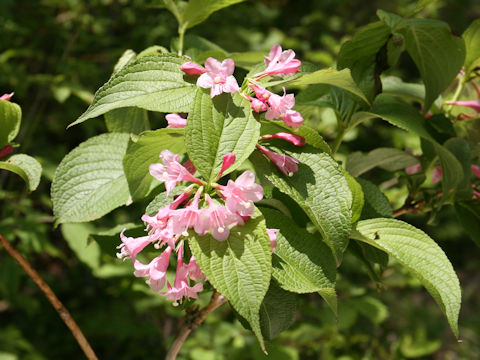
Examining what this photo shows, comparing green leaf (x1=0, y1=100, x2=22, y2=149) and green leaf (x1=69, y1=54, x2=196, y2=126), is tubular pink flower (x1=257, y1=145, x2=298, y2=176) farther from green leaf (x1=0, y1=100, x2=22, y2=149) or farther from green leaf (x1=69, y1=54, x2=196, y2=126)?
green leaf (x1=0, y1=100, x2=22, y2=149)

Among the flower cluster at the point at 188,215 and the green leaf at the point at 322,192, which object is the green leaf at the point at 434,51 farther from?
the flower cluster at the point at 188,215

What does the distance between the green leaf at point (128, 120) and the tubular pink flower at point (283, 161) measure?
10.6 inches

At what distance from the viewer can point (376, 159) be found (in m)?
0.89

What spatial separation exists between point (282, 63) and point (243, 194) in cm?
20

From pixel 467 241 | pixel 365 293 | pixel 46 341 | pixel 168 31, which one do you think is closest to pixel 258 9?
pixel 168 31

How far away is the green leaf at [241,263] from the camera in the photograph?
49 centimetres

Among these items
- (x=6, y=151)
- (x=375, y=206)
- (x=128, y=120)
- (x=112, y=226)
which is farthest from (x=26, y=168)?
(x=112, y=226)

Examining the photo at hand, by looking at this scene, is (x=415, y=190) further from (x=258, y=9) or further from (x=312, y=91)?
(x=258, y=9)

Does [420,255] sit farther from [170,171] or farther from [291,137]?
[170,171]

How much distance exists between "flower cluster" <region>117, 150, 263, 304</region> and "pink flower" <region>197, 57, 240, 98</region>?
0.08 metres

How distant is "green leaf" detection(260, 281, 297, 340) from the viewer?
0.62 m

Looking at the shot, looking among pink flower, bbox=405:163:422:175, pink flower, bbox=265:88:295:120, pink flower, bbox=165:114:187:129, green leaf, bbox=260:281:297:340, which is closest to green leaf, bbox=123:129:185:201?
pink flower, bbox=165:114:187:129

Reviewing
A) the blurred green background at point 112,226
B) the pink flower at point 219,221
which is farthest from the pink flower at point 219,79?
the blurred green background at point 112,226

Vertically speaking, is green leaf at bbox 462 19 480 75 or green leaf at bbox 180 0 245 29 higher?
green leaf at bbox 180 0 245 29
